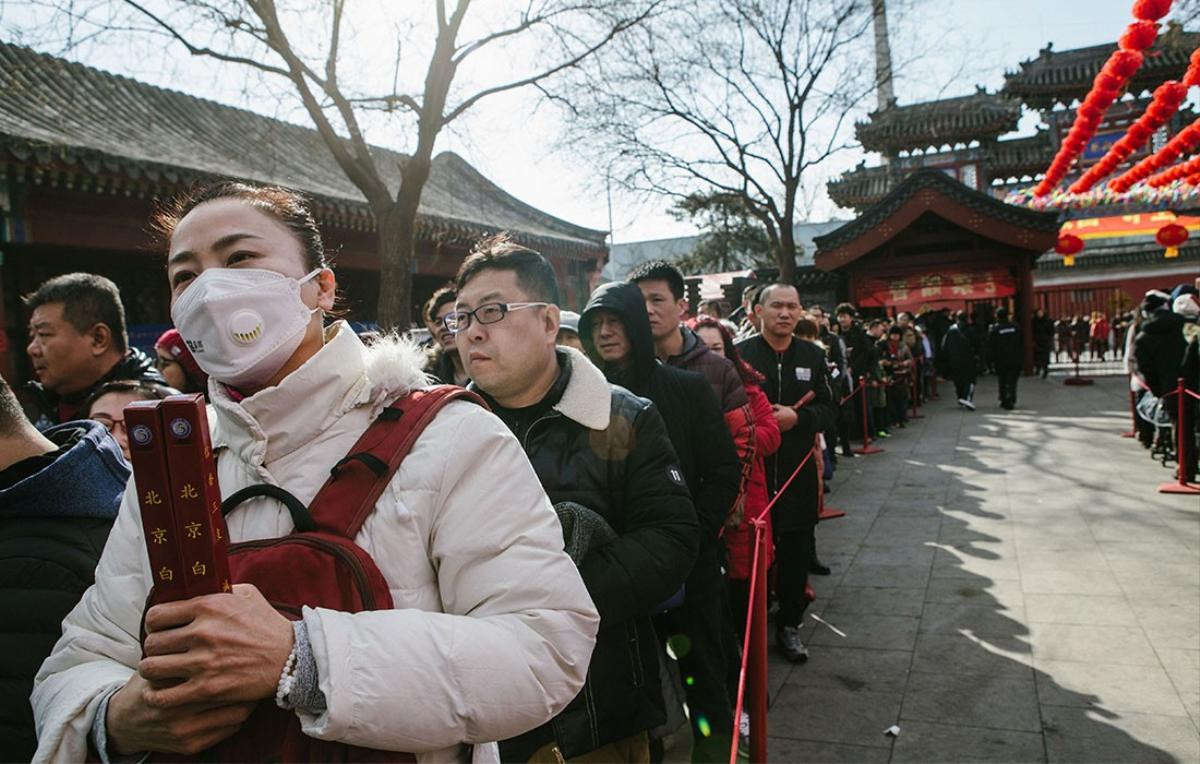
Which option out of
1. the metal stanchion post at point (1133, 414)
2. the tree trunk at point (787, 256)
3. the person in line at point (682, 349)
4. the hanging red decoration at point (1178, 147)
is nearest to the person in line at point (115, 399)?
the person in line at point (682, 349)

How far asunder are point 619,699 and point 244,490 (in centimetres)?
124

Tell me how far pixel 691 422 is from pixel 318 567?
7.41 feet

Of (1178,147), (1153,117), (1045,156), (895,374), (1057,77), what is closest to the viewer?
(1153,117)

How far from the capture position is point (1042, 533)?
257 inches

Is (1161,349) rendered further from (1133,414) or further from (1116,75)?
(1116,75)

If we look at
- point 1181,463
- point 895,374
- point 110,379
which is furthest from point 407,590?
point 895,374

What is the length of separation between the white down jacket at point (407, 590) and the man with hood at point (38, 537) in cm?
36

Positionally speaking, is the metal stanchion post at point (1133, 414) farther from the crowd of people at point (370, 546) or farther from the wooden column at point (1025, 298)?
the crowd of people at point (370, 546)

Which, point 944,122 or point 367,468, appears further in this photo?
point 944,122

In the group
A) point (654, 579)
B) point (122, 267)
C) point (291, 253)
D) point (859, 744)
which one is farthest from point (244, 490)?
point (122, 267)

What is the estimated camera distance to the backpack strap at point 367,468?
1.18 metres

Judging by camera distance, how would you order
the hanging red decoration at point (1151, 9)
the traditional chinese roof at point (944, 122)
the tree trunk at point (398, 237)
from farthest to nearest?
1. the traditional chinese roof at point (944, 122)
2. the tree trunk at point (398, 237)
3. the hanging red decoration at point (1151, 9)

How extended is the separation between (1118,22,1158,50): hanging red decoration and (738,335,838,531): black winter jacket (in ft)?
17.1

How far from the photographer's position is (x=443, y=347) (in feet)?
13.4
